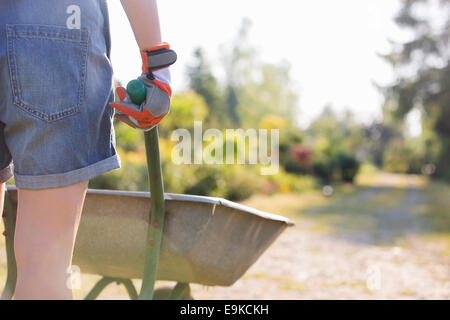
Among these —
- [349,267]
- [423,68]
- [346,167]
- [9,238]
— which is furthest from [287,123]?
[9,238]

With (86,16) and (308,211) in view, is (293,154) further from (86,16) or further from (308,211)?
(86,16)

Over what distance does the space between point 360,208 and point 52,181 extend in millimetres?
10444

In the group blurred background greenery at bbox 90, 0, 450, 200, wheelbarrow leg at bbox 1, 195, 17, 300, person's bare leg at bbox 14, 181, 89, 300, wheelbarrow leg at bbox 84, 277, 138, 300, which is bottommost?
blurred background greenery at bbox 90, 0, 450, 200

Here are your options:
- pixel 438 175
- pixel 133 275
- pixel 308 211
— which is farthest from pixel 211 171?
pixel 438 175

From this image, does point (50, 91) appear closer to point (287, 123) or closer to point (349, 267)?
point (349, 267)

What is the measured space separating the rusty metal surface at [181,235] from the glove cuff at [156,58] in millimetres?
601

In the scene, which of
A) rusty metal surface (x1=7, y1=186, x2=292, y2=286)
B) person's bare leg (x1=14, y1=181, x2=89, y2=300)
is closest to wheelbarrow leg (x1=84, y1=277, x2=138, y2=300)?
Answer: rusty metal surface (x1=7, y1=186, x2=292, y2=286)

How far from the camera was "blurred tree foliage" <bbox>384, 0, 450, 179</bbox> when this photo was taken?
2145 cm

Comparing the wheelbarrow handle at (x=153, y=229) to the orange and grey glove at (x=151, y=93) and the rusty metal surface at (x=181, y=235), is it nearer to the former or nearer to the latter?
the rusty metal surface at (x=181, y=235)

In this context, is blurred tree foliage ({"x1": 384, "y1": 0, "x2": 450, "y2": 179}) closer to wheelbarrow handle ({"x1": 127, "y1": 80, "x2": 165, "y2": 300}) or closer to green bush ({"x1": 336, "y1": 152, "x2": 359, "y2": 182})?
green bush ({"x1": 336, "y1": 152, "x2": 359, "y2": 182})

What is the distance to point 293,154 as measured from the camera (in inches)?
754

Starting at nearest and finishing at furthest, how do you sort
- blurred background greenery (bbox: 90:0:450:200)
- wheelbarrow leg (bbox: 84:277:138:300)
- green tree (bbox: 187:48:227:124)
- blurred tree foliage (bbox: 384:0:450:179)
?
wheelbarrow leg (bbox: 84:277:138:300) < blurred background greenery (bbox: 90:0:450:200) < blurred tree foliage (bbox: 384:0:450:179) < green tree (bbox: 187:48:227:124)

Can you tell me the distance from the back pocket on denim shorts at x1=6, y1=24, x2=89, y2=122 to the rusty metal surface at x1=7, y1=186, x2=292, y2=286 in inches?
28.5

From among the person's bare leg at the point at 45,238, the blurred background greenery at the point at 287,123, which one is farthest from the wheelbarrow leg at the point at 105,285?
the blurred background greenery at the point at 287,123
